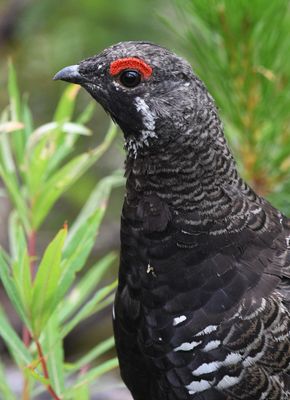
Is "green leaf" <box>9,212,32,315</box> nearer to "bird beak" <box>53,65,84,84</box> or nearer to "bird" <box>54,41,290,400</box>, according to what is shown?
"bird" <box>54,41,290,400</box>

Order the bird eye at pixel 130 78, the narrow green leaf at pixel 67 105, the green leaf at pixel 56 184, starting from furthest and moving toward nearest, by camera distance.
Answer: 1. the narrow green leaf at pixel 67 105
2. the green leaf at pixel 56 184
3. the bird eye at pixel 130 78

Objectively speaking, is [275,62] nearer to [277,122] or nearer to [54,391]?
[277,122]

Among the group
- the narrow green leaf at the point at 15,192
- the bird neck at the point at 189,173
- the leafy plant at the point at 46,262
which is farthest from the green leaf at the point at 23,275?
the bird neck at the point at 189,173

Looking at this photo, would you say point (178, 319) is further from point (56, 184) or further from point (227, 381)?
point (56, 184)

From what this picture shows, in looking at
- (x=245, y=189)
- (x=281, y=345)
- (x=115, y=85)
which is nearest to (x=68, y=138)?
(x=115, y=85)

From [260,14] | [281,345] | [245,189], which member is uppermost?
[260,14]

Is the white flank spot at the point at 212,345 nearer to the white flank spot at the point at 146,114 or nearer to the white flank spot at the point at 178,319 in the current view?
the white flank spot at the point at 178,319

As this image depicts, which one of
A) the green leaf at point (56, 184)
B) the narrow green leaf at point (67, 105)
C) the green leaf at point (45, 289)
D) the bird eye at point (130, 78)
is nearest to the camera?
the green leaf at point (45, 289)
